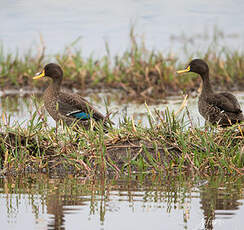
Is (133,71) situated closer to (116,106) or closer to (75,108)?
(116,106)

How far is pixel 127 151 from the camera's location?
25.4ft

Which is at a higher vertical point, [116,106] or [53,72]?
[53,72]

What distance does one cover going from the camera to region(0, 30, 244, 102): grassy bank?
16484mm

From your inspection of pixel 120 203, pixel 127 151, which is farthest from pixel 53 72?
pixel 120 203

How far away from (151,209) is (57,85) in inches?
214

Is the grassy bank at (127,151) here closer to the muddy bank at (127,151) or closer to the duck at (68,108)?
the muddy bank at (127,151)

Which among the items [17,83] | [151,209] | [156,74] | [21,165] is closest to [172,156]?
[21,165]

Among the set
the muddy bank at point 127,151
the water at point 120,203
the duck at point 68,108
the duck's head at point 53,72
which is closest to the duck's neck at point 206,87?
the duck at point 68,108

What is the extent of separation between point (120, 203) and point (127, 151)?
188 centimetres

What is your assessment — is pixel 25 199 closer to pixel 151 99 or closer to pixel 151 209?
pixel 151 209

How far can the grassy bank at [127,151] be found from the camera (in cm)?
755

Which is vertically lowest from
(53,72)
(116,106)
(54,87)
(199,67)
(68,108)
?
(116,106)

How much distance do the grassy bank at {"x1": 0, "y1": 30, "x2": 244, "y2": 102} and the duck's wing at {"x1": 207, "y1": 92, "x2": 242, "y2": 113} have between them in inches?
223

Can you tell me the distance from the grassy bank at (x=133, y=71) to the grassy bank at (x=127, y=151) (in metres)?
7.80
